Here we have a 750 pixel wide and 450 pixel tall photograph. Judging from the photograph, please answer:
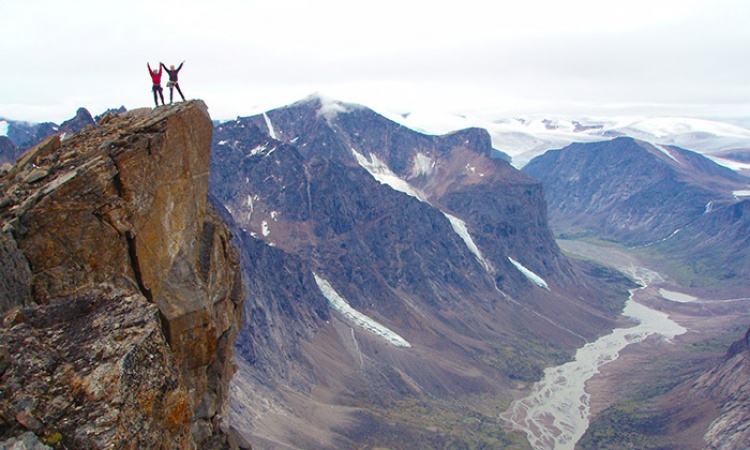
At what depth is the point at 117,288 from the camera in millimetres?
22312

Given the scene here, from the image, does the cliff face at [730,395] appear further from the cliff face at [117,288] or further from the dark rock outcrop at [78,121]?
the dark rock outcrop at [78,121]

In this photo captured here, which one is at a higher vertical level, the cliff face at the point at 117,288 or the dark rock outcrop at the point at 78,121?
the dark rock outcrop at the point at 78,121

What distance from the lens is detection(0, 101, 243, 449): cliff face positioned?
18328mm

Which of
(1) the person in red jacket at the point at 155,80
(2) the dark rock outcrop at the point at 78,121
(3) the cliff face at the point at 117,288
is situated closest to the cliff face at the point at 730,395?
(3) the cliff face at the point at 117,288

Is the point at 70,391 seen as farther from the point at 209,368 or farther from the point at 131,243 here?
the point at 209,368

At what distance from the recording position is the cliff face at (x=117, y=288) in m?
18.3

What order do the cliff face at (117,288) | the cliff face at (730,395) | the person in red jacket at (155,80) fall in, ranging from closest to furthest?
the cliff face at (117,288), the person in red jacket at (155,80), the cliff face at (730,395)

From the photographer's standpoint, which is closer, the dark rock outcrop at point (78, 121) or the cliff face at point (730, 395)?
the cliff face at point (730, 395)

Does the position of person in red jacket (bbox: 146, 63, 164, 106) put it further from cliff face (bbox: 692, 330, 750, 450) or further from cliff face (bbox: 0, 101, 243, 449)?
cliff face (bbox: 692, 330, 750, 450)

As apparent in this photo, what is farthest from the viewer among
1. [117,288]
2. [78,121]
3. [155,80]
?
[78,121]

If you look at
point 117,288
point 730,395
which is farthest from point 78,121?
point 730,395

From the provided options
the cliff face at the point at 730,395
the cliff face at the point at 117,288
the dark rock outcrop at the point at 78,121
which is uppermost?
the dark rock outcrop at the point at 78,121

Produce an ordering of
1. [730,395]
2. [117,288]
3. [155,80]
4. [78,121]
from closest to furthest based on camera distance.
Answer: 1. [117,288]
2. [155,80]
3. [730,395]
4. [78,121]

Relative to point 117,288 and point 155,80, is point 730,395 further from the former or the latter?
point 117,288
